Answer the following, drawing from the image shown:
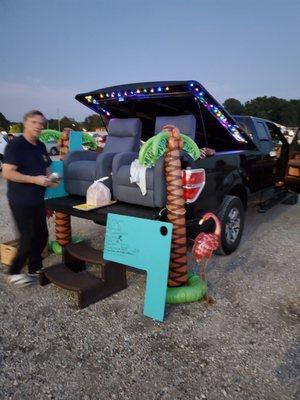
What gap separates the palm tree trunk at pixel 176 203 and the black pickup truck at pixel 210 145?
206 millimetres

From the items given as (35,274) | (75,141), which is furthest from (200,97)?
(35,274)

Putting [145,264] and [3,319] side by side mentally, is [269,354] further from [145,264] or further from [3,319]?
[3,319]

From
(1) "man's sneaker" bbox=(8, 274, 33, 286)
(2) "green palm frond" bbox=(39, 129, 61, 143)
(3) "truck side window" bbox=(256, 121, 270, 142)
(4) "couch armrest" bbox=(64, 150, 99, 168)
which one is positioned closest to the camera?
(1) "man's sneaker" bbox=(8, 274, 33, 286)

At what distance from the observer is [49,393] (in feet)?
7.11

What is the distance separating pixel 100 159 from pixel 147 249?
57.6 inches

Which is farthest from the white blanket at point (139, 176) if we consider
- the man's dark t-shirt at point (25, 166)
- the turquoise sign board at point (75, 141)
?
the turquoise sign board at point (75, 141)

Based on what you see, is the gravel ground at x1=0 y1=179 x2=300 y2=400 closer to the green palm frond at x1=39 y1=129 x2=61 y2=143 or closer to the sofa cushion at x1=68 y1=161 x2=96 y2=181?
the sofa cushion at x1=68 y1=161 x2=96 y2=181

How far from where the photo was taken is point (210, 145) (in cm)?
511

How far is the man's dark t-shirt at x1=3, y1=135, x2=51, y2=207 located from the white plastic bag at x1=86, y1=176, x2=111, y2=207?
52 centimetres

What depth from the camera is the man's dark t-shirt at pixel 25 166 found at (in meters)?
3.27

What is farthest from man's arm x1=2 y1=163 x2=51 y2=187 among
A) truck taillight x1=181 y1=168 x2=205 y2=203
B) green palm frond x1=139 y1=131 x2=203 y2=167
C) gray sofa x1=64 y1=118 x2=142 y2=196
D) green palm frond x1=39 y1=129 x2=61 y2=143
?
green palm frond x1=39 y1=129 x2=61 y2=143

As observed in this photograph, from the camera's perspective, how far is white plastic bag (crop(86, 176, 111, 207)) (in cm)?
373

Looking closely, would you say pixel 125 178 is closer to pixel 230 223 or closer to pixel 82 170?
pixel 82 170

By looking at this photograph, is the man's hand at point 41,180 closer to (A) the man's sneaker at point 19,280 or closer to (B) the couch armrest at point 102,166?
(B) the couch armrest at point 102,166
